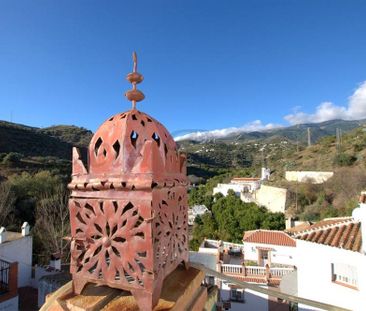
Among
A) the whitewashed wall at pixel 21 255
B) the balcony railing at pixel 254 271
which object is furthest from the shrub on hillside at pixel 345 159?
the whitewashed wall at pixel 21 255

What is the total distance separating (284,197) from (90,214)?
85.0 feet

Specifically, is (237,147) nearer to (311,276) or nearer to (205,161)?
(205,161)

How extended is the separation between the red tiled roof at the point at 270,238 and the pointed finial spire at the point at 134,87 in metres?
17.3

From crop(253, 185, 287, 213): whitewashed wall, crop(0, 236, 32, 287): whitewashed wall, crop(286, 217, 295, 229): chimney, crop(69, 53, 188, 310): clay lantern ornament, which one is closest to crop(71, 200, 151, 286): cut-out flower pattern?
crop(69, 53, 188, 310): clay lantern ornament

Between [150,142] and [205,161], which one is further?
[205,161]

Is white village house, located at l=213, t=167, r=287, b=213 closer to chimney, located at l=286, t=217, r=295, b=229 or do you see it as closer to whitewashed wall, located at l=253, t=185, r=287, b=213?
whitewashed wall, located at l=253, t=185, r=287, b=213

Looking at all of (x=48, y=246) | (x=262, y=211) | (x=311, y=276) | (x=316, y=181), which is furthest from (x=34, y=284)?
(x=316, y=181)

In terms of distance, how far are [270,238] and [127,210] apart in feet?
58.8

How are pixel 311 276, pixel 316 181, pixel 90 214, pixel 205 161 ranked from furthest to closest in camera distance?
pixel 205 161 < pixel 316 181 < pixel 311 276 < pixel 90 214

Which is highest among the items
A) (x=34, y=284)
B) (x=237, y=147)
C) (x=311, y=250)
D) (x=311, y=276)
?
(x=237, y=147)

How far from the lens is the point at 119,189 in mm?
917

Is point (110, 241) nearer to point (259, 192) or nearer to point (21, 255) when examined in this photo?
point (21, 255)

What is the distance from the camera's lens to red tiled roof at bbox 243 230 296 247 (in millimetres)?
16656

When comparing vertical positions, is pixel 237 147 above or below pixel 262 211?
above
